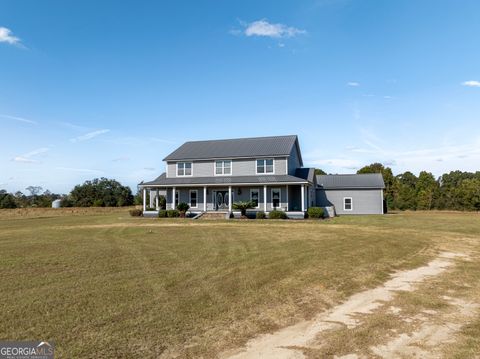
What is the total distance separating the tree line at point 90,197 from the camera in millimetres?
66144

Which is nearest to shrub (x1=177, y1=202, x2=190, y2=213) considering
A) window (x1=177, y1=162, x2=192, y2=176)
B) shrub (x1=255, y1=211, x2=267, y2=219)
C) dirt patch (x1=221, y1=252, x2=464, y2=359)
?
window (x1=177, y1=162, x2=192, y2=176)

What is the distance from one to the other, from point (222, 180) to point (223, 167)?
224 cm

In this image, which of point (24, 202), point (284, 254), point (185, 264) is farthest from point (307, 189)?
point (24, 202)

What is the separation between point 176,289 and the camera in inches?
270

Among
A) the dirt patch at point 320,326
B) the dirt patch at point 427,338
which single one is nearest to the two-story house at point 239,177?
the dirt patch at point 320,326

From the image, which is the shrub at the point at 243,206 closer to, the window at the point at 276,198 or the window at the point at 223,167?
the window at the point at 276,198

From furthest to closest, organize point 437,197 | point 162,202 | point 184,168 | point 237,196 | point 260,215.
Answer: point 437,197
point 162,202
point 184,168
point 237,196
point 260,215

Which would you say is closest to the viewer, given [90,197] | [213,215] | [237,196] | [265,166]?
[213,215]

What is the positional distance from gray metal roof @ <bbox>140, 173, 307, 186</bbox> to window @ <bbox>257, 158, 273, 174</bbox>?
94cm

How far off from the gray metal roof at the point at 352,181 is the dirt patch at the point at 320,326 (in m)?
28.1

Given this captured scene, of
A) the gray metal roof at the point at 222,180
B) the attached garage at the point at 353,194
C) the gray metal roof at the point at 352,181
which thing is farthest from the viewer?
the gray metal roof at the point at 352,181

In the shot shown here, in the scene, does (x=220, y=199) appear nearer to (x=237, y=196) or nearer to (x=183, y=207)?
(x=237, y=196)

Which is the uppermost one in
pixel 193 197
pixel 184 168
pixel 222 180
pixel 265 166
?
pixel 184 168

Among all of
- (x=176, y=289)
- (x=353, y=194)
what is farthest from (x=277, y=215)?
(x=176, y=289)
